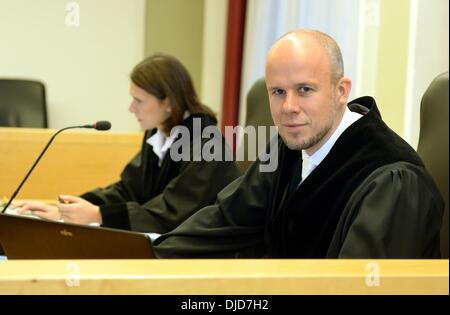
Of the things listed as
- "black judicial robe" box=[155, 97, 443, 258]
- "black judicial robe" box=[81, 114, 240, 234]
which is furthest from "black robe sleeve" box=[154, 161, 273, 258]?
"black judicial robe" box=[81, 114, 240, 234]

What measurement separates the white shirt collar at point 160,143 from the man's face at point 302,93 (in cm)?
100

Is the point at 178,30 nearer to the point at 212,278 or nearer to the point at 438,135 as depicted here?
the point at 438,135

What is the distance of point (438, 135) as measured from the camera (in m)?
1.74

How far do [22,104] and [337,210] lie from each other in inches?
49.5

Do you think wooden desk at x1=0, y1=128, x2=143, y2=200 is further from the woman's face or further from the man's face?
the man's face

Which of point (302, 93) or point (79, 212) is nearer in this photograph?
point (302, 93)

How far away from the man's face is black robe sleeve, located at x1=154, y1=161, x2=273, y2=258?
0.21 m

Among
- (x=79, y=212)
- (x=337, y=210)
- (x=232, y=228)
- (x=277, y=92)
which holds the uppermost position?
(x=277, y=92)

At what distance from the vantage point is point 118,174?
127 inches

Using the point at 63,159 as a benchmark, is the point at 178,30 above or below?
above

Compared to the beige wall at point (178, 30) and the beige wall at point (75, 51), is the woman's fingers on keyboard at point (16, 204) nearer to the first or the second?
the beige wall at point (75, 51)

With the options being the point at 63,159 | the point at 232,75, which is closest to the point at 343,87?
the point at 63,159

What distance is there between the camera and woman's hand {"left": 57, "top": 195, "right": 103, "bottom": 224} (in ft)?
7.79
